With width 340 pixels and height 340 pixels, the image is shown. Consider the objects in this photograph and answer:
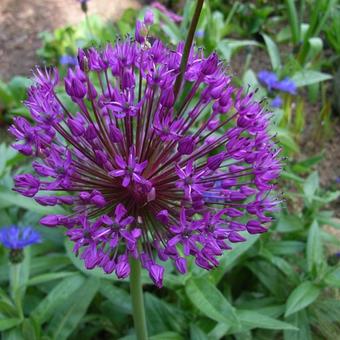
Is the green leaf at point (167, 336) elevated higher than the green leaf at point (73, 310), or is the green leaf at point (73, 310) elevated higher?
the green leaf at point (73, 310)

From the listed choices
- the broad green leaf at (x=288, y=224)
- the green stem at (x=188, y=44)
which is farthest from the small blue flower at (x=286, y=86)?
the green stem at (x=188, y=44)

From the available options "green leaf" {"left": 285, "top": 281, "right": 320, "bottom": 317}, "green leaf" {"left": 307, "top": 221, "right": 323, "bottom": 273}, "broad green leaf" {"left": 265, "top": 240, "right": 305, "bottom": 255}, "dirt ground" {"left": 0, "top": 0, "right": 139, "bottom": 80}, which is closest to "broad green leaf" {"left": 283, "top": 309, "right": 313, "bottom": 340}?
"green leaf" {"left": 285, "top": 281, "right": 320, "bottom": 317}

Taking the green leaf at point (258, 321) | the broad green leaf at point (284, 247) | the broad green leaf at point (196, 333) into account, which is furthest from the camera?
the broad green leaf at point (284, 247)

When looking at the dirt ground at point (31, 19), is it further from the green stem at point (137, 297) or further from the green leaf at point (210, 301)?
the green stem at point (137, 297)

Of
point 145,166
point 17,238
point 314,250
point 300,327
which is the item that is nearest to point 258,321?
point 300,327

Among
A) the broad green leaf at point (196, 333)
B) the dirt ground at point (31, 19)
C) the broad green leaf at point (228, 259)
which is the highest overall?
the dirt ground at point (31, 19)

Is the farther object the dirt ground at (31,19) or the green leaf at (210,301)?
the dirt ground at (31,19)
